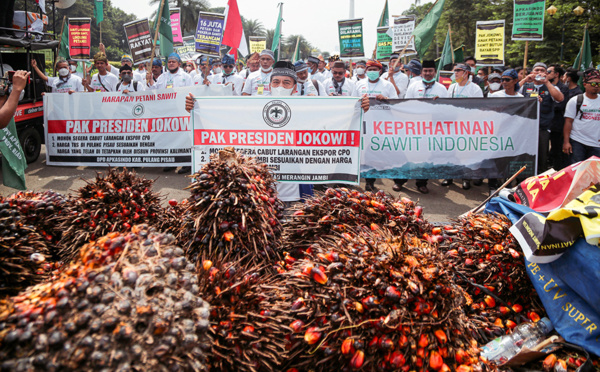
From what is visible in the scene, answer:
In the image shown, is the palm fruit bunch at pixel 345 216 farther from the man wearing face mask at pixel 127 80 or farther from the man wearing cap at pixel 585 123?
the man wearing face mask at pixel 127 80

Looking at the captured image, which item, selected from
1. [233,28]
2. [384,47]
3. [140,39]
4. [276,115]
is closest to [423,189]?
[276,115]

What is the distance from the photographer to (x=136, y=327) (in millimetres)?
1326

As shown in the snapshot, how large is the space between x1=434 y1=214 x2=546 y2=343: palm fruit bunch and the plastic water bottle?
52mm

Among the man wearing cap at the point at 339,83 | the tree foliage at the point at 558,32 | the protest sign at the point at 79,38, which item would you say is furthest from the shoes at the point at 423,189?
the tree foliage at the point at 558,32

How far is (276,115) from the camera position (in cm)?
459

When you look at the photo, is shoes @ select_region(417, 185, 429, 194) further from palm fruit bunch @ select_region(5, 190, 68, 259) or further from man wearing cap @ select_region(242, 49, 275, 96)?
palm fruit bunch @ select_region(5, 190, 68, 259)

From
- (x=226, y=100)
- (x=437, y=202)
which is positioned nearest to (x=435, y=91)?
(x=437, y=202)

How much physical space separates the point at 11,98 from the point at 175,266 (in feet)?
10.4

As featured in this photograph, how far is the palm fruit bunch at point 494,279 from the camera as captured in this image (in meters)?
2.32

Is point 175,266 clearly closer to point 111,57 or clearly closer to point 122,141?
point 122,141

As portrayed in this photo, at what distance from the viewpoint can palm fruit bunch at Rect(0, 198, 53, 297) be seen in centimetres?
181

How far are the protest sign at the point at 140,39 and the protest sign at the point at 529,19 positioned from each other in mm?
8495

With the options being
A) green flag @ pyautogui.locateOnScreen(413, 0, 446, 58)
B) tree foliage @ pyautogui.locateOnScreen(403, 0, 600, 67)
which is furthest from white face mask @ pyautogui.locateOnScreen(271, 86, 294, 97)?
tree foliage @ pyautogui.locateOnScreen(403, 0, 600, 67)

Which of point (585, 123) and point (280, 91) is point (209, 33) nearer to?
point (280, 91)
